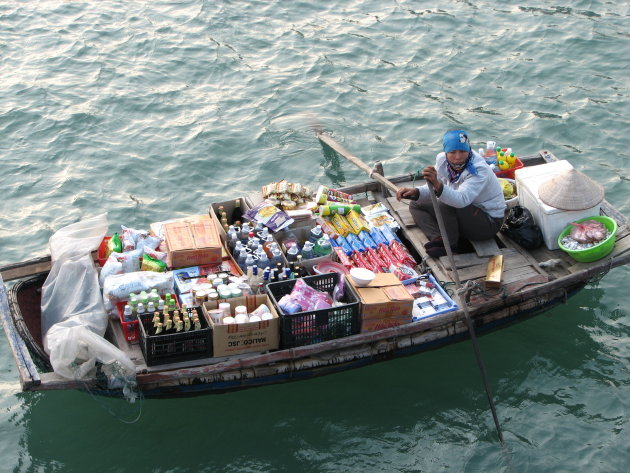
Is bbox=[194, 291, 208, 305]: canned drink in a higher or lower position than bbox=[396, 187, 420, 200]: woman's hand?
lower

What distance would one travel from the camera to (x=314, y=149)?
12.4m

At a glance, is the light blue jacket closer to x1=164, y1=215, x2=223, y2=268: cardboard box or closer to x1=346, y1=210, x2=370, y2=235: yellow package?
x1=346, y1=210, x2=370, y2=235: yellow package

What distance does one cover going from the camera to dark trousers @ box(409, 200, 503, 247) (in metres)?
9.07

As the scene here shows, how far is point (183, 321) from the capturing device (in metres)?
7.78

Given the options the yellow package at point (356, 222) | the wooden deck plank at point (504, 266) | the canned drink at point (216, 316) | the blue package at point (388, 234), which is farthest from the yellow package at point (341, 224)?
the canned drink at point (216, 316)

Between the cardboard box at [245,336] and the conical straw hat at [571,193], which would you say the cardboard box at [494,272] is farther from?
the cardboard box at [245,336]

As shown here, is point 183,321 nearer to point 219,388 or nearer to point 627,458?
point 219,388

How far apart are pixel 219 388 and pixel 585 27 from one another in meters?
10.6

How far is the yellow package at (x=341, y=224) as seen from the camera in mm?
9508

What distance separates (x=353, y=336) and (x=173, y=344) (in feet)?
5.63

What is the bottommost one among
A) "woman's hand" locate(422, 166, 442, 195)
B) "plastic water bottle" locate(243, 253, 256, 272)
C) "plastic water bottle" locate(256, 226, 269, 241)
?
"plastic water bottle" locate(243, 253, 256, 272)

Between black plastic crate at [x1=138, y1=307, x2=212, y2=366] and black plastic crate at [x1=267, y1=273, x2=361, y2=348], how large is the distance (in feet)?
2.40

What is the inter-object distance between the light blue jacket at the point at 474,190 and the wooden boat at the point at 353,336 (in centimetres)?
56

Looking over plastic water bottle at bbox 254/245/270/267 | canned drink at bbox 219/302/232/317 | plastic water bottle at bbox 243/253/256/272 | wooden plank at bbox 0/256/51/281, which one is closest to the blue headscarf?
plastic water bottle at bbox 254/245/270/267
